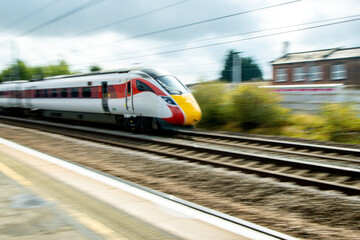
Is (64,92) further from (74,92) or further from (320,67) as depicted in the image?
(320,67)

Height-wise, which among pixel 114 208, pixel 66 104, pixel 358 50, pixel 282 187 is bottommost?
pixel 282 187

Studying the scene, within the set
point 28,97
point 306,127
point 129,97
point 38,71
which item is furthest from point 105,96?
point 38,71

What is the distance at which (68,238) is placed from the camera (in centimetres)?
258

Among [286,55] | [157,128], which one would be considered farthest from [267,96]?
[286,55]

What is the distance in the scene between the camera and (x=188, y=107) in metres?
11.4

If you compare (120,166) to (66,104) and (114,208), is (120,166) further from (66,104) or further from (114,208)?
(66,104)

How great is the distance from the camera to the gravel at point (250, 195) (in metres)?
3.94

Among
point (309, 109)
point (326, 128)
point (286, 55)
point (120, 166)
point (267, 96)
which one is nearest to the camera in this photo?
point (120, 166)

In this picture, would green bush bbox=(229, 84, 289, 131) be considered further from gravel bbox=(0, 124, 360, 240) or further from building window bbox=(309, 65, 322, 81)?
building window bbox=(309, 65, 322, 81)

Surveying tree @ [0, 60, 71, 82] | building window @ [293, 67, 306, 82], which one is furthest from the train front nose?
A: tree @ [0, 60, 71, 82]

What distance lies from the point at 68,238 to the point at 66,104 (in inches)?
587

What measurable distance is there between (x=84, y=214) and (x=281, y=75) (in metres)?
31.2

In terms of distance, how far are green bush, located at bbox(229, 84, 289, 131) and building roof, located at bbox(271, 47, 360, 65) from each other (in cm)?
1472

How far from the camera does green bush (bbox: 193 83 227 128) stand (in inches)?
583
